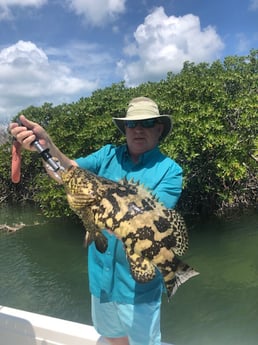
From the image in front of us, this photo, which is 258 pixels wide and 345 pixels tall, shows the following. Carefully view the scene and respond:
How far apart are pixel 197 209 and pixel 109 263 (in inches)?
548

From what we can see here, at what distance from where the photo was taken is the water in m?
7.95

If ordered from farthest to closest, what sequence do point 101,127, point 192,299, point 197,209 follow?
point 197,209
point 101,127
point 192,299

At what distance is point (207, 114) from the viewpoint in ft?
41.6

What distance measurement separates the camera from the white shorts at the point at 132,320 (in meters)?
3.00

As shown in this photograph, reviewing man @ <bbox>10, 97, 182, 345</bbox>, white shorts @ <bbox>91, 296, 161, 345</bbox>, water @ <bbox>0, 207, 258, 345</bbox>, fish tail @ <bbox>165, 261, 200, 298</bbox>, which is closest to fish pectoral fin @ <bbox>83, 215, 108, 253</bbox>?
man @ <bbox>10, 97, 182, 345</bbox>

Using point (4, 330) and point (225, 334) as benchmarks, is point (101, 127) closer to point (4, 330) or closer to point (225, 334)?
point (225, 334)

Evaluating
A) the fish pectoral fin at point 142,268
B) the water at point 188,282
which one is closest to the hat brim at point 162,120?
the fish pectoral fin at point 142,268

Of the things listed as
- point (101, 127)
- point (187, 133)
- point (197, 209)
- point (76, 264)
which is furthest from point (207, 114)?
point (76, 264)

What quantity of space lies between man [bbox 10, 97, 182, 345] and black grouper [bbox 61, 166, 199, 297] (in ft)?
0.73

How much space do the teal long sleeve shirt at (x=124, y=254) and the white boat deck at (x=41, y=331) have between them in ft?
3.09

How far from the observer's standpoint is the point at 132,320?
302 cm

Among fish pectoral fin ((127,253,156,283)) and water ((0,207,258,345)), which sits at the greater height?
fish pectoral fin ((127,253,156,283))

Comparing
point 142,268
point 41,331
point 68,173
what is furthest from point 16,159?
point 41,331

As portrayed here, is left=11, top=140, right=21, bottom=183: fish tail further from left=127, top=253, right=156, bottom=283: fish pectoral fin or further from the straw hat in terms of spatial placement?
left=127, top=253, right=156, bottom=283: fish pectoral fin
